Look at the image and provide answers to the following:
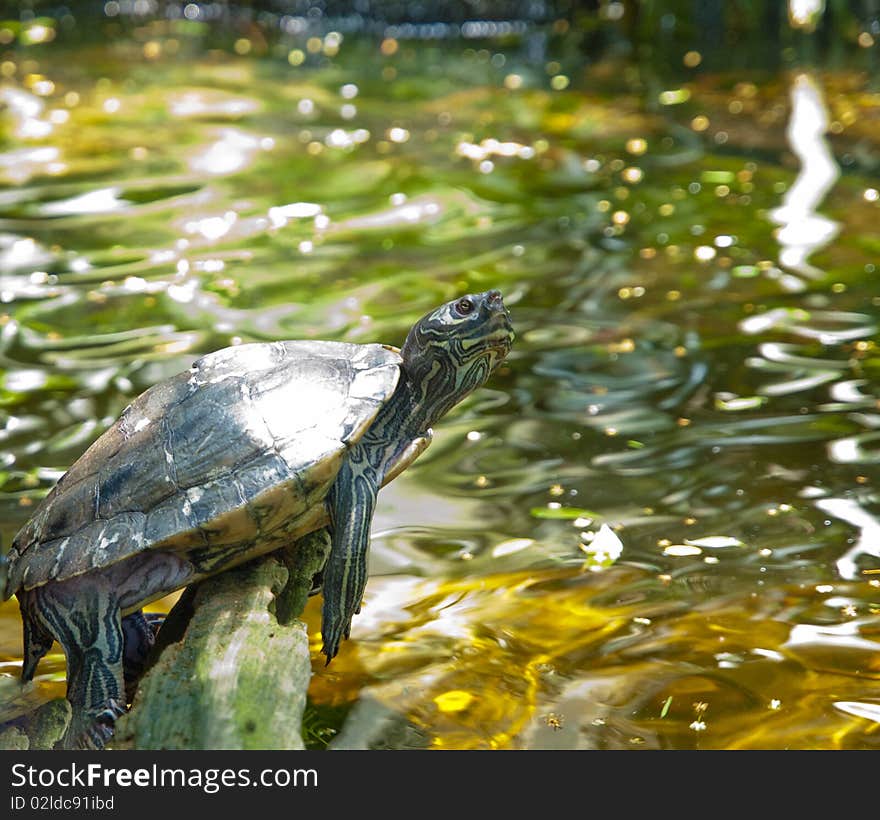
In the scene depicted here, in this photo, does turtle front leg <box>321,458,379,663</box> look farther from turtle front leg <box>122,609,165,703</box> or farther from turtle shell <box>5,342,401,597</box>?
turtle front leg <box>122,609,165,703</box>

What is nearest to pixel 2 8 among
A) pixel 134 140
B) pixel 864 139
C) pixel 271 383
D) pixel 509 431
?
pixel 134 140

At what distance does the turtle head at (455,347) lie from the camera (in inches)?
140

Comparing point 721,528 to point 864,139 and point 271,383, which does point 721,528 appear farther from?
point 864,139

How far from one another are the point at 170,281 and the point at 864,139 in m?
4.81

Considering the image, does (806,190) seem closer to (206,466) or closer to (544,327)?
(544,327)

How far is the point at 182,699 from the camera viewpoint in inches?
106

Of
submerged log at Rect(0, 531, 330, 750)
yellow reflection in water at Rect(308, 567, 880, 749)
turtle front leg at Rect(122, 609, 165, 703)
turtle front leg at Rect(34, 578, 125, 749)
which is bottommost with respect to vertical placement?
yellow reflection in water at Rect(308, 567, 880, 749)

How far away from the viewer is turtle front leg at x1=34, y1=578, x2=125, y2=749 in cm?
296

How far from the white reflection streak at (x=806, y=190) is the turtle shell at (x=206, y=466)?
3718 mm

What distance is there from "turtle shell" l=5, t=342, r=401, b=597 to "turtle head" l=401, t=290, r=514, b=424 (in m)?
0.19

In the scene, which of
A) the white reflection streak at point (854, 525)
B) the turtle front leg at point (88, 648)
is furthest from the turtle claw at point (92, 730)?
the white reflection streak at point (854, 525)

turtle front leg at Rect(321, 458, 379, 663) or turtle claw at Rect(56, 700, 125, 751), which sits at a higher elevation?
turtle front leg at Rect(321, 458, 379, 663)

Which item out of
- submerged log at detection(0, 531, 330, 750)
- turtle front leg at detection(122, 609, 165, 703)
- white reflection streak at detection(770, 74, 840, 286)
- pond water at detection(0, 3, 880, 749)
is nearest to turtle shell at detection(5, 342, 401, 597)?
submerged log at detection(0, 531, 330, 750)

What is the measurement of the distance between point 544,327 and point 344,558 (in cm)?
291
